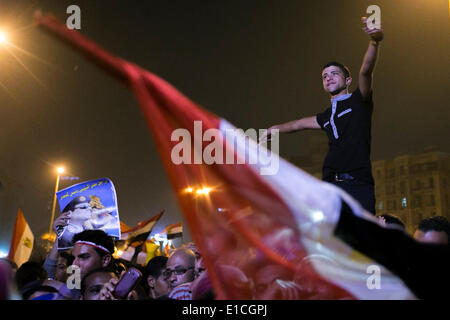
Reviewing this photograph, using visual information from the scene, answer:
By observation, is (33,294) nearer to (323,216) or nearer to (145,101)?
(145,101)

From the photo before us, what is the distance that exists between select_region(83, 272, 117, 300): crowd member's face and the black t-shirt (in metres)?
2.21

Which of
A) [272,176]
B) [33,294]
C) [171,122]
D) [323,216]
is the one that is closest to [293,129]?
[171,122]

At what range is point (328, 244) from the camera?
2.22 metres

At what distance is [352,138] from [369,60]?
0.73 m

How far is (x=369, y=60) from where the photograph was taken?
11.8ft

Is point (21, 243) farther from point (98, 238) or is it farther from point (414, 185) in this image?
point (414, 185)

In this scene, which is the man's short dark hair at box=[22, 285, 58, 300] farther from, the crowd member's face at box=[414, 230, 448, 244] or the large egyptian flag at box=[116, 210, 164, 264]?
the large egyptian flag at box=[116, 210, 164, 264]

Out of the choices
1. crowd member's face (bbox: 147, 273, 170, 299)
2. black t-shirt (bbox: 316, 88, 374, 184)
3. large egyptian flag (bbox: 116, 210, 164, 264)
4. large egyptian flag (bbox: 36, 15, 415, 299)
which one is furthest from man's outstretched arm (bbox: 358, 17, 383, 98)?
large egyptian flag (bbox: 116, 210, 164, 264)

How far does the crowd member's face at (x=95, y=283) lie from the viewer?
11.7 ft

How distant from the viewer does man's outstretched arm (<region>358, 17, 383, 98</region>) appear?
11.4 ft

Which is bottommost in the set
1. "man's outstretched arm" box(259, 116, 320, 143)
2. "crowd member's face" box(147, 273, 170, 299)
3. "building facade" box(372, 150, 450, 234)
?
"crowd member's face" box(147, 273, 170, 299)

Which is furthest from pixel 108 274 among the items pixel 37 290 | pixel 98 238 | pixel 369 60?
pixel 369 60

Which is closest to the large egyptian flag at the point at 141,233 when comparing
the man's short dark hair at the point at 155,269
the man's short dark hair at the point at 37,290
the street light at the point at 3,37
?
the man's short dark hair at the point at 155,269

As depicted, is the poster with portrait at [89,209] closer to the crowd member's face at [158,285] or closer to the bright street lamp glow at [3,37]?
the crowd member's face at [158,285]
